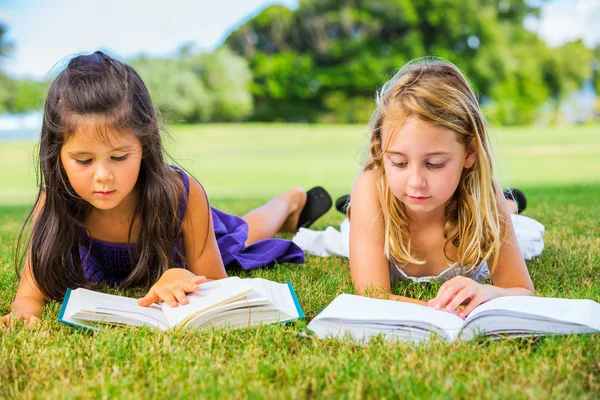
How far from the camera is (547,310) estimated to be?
218 cm

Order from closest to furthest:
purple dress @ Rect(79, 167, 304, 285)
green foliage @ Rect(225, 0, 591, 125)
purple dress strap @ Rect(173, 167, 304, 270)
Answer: purple dress @ Rect(79, 167, 304, 285) → purple dress strap @ Rect(173, 167, 304, 270) → green foliage @ Rect(225, 0, 591, 125)

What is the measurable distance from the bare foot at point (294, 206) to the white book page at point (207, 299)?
2298 mm

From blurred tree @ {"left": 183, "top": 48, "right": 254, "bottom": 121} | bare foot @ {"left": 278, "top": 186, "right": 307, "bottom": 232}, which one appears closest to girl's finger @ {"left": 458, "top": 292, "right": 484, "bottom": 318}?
bare foot @ {"left": 278, "top": 186, "right": 307, "bottom": 232}

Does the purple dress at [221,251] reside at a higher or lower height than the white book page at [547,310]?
lower

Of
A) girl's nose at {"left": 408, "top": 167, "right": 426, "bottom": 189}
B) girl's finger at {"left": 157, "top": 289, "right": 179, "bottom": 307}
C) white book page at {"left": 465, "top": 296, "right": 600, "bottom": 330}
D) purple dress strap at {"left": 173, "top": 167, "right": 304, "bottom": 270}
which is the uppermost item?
girl's nose at {"left": 408, "top": 167, "right": 426, "bottom": 189}

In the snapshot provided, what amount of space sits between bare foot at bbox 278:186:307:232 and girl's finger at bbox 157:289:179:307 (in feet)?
7.80

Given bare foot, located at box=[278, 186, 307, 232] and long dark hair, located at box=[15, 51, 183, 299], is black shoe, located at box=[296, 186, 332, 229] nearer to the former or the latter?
bare foot, located at box=[278, 186, 307, 232]

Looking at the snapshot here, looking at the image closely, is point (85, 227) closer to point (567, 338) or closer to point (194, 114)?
point (567, 338)

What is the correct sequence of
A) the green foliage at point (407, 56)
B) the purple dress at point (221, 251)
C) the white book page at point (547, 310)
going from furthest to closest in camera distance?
1. the green foliage at point (407, 56)
2. the purple dress at point (221, 251)
3. the white book page at point (547, 310)

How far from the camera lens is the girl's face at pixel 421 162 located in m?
2.62

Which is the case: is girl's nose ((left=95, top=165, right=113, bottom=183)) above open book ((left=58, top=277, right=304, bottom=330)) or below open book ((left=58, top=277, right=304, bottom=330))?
above

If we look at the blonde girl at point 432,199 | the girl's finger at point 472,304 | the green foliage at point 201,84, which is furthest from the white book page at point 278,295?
the green foliage at point 201,84

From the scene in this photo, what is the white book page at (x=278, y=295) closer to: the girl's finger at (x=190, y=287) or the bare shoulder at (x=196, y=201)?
the girl's finger at (x=190, y=287)

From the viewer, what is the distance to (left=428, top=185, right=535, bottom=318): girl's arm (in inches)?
93.7
